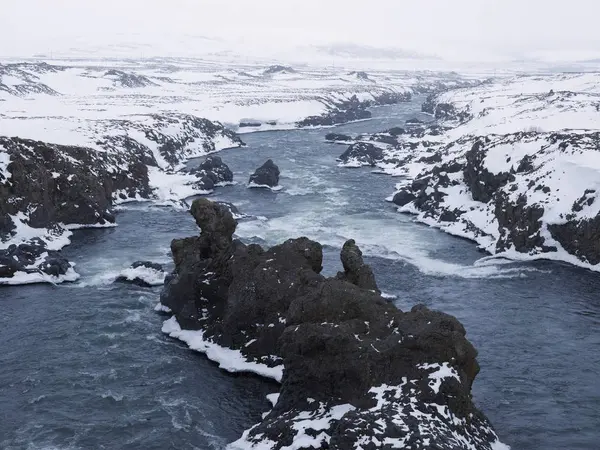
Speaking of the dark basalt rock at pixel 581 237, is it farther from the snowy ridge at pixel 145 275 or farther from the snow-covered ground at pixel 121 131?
the snow-covered ground at pixel 121 131

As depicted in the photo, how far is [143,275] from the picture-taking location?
2010 inches

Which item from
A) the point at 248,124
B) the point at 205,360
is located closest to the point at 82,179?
the point at 205,360

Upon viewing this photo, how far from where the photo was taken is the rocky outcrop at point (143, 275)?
5066 centimetres

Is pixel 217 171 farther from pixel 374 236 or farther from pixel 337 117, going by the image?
pixel 337 117

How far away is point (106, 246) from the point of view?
2409 inches

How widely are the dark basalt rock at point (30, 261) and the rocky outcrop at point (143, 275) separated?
5288mm

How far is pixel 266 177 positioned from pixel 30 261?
38956 mm

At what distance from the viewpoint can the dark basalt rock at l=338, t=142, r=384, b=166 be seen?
4173 inches

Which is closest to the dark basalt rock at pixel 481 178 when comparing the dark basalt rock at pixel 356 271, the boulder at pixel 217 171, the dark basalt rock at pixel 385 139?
the boulder at pixel 217 171

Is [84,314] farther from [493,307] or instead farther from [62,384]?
[493,307]

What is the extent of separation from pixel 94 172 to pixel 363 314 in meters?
53.4

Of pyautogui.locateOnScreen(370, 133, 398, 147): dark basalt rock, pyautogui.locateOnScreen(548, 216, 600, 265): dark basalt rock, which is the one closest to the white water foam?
pyautogui.locateOnScreen(548, 216, 600, 265): dark basalt rock

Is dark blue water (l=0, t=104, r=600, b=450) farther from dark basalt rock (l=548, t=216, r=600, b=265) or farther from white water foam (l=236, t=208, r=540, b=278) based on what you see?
dark basalt rock (l=548, t=216, r=600, b=265)

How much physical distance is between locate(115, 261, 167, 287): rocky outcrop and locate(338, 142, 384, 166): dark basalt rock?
58.9 m
